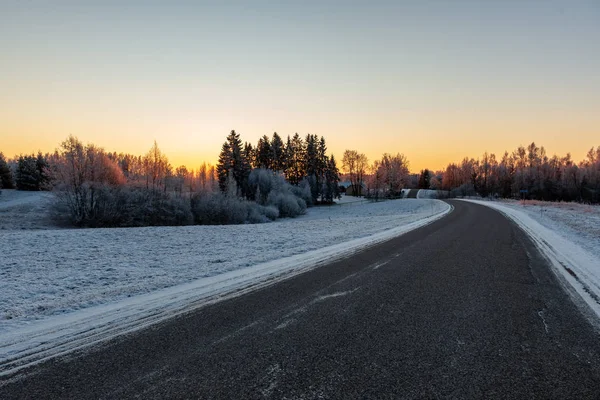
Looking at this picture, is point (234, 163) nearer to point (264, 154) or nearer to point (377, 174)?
point (264, 154)

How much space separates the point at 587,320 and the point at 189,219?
114 ft

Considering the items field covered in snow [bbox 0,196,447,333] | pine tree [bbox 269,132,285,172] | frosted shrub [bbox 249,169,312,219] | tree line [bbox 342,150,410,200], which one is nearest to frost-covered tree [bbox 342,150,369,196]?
tree line [bbox 342,150,410,200]

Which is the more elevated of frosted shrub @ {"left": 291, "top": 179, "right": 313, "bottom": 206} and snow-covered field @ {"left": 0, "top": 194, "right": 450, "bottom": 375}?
frosted shrub @ {"left": 291, "top": 179, "right": 313, "bottom": 206}

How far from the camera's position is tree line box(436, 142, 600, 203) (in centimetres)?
8044

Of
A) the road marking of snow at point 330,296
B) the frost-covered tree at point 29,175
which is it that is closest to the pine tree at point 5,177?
the frost-covered tree at point 29,175

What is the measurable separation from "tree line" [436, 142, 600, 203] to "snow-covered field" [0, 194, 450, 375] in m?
73.2

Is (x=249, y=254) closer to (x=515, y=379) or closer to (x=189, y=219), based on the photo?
(x=515, y=379)

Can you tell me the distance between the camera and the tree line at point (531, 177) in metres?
80.4

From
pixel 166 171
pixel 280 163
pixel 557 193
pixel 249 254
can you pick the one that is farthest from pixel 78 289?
pixel 557 193

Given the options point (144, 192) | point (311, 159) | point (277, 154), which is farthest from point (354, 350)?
point (311, 159)

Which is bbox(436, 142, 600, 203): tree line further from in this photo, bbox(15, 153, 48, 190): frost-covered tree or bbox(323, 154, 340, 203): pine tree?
bbox(15, 153, 48, 190): frost-covered tree

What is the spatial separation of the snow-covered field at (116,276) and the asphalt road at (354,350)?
735mm

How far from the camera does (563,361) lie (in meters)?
3.60

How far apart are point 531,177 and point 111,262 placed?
355ft
